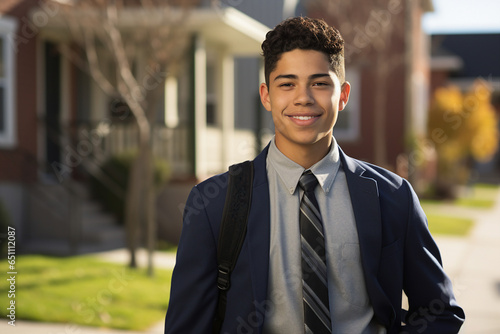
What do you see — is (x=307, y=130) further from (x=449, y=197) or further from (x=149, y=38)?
(x=449, y=197)

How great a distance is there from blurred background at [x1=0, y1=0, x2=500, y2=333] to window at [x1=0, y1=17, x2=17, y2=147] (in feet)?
0.08

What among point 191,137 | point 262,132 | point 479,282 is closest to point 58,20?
point 191,137

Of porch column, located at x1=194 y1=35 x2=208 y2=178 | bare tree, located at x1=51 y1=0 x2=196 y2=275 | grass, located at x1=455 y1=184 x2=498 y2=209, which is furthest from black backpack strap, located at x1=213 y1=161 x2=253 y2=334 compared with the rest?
grass, located at x1=455 y1=184 x2=498 y2=209

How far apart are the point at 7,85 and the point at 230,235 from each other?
969cm

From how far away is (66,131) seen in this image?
37.1 feet

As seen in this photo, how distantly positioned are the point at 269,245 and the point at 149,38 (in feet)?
22.2

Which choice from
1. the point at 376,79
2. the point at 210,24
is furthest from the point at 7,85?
the point at 376,79

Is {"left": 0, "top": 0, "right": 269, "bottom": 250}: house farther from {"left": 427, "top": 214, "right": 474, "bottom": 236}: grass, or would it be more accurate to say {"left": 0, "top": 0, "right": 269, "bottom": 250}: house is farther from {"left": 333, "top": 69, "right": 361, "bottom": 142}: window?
{"left": 333, "top": 69, "right": 361, "bottom": 142}: window

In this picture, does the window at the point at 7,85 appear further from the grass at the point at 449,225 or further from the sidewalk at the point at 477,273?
the grass at the point at 449,225

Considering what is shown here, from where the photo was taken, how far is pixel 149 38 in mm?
8234

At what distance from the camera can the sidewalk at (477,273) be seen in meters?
5.99

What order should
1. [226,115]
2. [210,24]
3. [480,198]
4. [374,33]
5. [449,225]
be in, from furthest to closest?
[480,198] → [374,33] → [449,225] → [226,115] → [210,24]

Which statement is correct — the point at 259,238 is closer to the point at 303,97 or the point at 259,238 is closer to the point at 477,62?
the point at 303,97

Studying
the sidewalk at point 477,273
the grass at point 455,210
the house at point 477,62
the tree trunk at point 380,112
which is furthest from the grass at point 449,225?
the house at point 477,62
